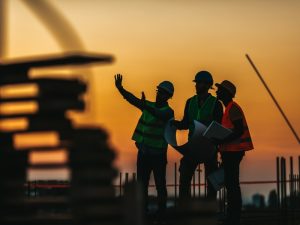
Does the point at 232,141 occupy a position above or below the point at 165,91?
below

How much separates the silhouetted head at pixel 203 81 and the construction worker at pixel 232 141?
1.46 ft

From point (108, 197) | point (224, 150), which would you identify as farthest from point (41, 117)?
point (224, 150)

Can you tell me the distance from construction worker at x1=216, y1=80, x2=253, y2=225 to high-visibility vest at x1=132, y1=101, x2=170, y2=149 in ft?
5.31

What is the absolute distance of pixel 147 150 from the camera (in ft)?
63.6

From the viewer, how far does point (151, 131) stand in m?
19.5

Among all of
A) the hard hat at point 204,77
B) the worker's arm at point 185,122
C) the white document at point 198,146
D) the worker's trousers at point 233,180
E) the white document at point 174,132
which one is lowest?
the worker's trousers at point 233,180

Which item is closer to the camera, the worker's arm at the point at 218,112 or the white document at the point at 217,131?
the white document at the point at 217,131

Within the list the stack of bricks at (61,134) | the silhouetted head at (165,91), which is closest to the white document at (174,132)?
the silhouetted head at (165,91)

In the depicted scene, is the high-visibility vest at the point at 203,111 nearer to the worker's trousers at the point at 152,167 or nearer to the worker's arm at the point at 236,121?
the worker's arm at the point at 236,121

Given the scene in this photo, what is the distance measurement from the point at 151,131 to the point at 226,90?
2.05 meters

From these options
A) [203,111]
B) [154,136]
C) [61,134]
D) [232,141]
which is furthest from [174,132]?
[61,134]

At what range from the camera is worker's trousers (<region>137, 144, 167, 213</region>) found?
63.1ft

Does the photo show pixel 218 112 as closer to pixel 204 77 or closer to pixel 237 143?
pixel 204 77

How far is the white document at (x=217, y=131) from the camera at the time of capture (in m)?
17.8
